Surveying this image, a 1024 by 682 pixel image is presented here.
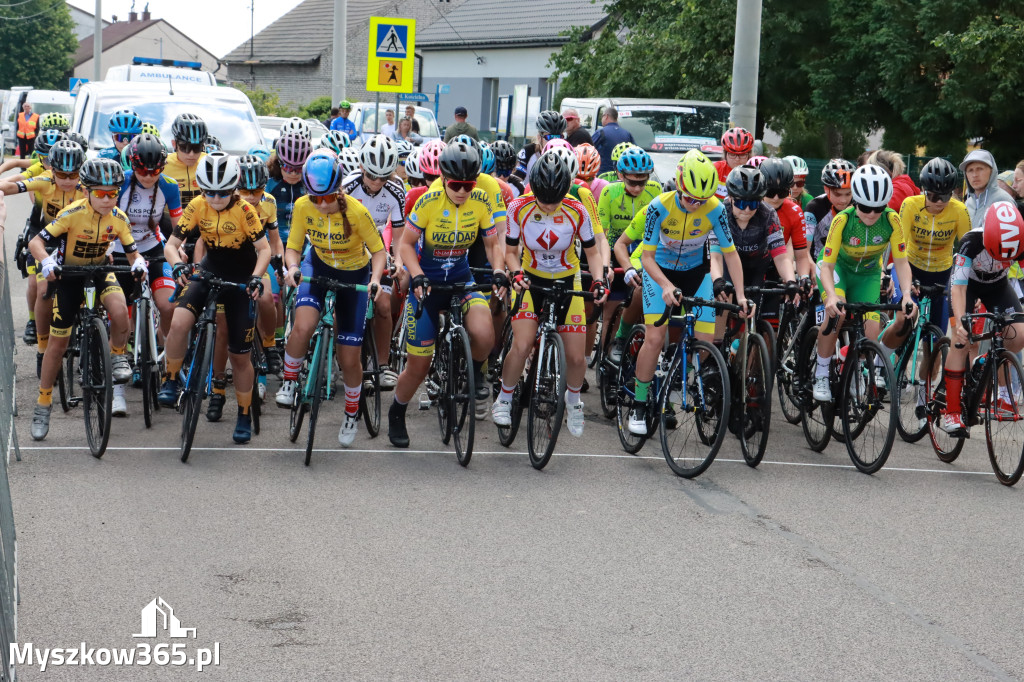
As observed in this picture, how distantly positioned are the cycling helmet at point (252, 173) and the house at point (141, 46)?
97236 millimetres

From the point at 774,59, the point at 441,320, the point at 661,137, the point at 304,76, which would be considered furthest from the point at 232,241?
the point at 304,76

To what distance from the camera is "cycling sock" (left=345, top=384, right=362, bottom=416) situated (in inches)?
350

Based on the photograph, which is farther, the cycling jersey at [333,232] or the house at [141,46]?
the house at [141,46]

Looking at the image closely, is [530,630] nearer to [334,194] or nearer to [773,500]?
[773,500]

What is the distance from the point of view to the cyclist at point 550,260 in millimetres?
8633

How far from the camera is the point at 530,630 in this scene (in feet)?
18.4

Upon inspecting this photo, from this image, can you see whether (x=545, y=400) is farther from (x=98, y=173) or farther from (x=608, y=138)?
(x=608, y=138)

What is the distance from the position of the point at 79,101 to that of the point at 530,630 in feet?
44.3

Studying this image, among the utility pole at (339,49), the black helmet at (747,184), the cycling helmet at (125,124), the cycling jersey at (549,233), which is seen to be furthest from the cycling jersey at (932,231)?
the utility pole at (339,49)

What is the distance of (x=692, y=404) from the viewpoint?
338 inches

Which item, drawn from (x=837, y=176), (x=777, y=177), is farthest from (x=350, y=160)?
(x=837, y=176)

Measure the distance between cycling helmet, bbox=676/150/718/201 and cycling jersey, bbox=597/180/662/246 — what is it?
174 centimetres

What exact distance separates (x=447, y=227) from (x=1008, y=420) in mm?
3830

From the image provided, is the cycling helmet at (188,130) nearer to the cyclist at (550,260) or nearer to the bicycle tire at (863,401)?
the cyclist at (550,260)
